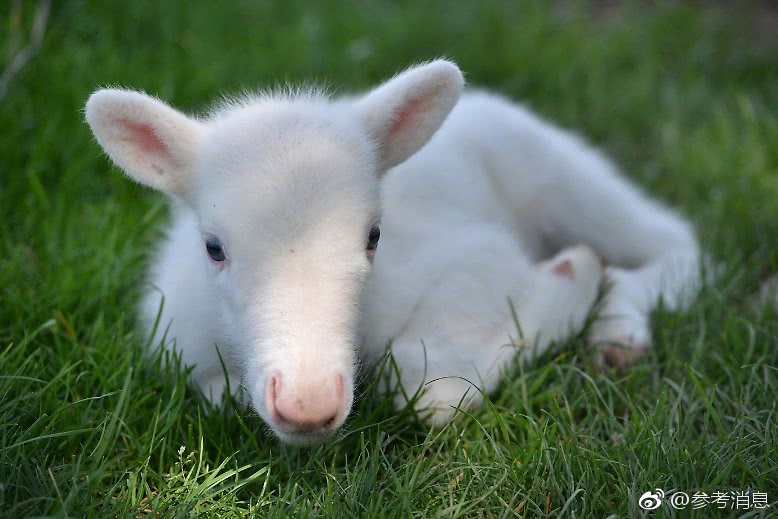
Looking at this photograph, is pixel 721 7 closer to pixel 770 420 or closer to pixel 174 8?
pixel 174 8

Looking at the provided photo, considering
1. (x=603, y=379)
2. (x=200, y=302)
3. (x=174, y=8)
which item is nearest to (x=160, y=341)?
(x=200, y=302)

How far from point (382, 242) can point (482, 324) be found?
22.0 inches

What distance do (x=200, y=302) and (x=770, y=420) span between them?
215cm

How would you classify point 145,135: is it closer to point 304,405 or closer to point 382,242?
point 382,242

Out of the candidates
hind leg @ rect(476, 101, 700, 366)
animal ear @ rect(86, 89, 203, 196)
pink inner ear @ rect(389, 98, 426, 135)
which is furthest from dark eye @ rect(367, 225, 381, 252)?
hind leg @ rect(476, 101, 700, 366)

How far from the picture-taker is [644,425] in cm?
304

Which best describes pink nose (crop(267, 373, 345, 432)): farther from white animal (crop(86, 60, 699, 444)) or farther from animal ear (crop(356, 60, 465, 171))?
animal ear (crop(356, 60, 465, 171))

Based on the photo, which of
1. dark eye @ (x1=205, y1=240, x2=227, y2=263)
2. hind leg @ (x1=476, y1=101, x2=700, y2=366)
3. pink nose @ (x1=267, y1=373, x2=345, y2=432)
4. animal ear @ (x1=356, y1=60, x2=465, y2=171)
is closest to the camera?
pink nose @ (x1=267, y1=373, x2=345, y2=432)

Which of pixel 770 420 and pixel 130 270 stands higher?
pixel 130 270

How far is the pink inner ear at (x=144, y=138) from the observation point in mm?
3135

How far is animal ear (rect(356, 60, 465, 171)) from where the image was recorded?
10.5 feet

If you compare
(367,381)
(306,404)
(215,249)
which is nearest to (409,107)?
(215,249)

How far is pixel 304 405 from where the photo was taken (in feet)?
8.30

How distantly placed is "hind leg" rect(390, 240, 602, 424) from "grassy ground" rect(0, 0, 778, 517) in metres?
0.12
